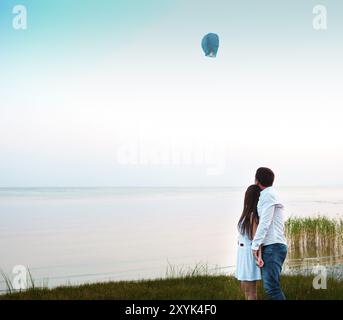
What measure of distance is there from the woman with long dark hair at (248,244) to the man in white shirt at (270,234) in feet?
0.31

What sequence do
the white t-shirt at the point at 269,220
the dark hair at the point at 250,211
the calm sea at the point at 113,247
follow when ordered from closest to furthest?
the white t-shirt at the point at 269,220 → the dark hair at the point at 250,211 → the calm sea at the point at 113,247

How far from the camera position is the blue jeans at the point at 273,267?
14.5ft

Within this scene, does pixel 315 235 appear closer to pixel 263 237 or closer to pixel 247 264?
pixel 247 264

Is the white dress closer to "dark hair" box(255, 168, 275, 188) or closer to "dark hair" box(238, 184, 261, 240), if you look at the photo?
"dark hair" box(238, 184, 261, 240)

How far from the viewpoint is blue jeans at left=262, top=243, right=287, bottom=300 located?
4.43m

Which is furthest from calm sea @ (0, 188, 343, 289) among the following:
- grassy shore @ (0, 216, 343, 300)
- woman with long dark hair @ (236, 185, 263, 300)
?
woman with long dark hair @ (236, 185, 263, 300)

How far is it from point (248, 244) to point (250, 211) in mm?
289

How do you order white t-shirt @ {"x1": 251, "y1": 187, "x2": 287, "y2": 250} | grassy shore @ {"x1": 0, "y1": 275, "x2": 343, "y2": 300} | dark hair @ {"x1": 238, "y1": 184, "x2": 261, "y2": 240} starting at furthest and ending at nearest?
1. grassy shore @ {"x1": 0, "y1": 275, "x2": 343, "y2": 300}
2. dark hair @ {"x1": 238, "y1": 184, "x2": 261, "y2": 240}
3. white t-shirt @ {"x1": 251, "y1": 187, "x2": 287, "y2": 250}

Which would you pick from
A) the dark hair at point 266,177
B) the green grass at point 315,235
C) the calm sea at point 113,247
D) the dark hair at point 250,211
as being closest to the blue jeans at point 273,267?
the dark hair at point 250,211

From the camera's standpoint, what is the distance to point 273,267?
4430 mm

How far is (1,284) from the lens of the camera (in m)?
7.03

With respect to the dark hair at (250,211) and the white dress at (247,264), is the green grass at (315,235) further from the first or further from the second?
the dark hair at (250,211)
